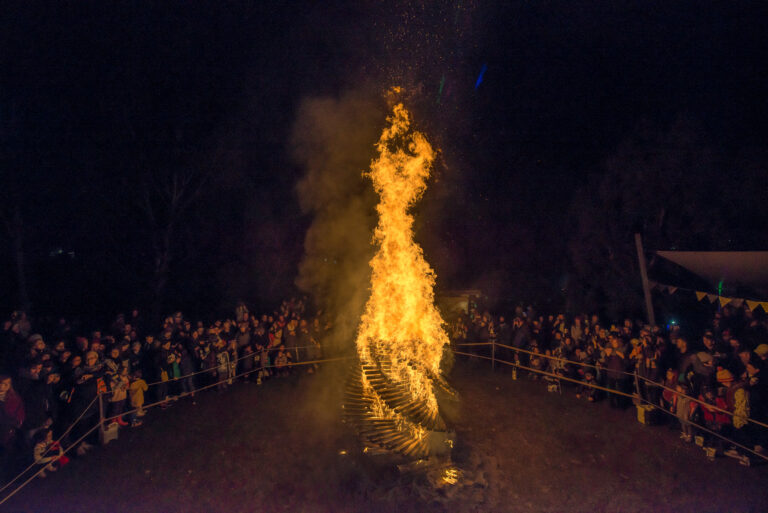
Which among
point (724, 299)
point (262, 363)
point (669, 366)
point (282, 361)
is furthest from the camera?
point (724, 299)

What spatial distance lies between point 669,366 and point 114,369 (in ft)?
38.3

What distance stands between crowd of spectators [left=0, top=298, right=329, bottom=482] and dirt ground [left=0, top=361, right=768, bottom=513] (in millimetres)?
575

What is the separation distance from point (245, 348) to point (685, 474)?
33.1 feet

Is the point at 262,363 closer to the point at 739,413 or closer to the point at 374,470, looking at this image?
the point at 374,470

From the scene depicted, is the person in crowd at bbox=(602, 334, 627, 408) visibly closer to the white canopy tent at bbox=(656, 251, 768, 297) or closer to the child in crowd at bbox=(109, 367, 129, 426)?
the white canopy tent at bbox=(656, 251, 768, 297)

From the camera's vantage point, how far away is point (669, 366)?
910 centimetres

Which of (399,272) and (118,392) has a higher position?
(399,272)

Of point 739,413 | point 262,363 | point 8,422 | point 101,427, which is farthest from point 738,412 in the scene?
point 8,422

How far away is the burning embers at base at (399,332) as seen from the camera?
7348 millimetres

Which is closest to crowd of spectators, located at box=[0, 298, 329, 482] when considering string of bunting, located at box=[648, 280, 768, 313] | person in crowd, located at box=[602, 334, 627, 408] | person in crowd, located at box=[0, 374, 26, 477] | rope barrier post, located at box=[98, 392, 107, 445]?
person in crowd, located at box=[0, 374, 26, 477]

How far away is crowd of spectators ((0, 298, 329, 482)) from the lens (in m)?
6.91

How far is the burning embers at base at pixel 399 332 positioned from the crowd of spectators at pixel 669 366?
12.6 feet

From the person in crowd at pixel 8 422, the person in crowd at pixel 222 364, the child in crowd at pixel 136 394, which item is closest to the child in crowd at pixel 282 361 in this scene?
the person in crowd at pixel 222 364

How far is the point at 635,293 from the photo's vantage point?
16.6 m
